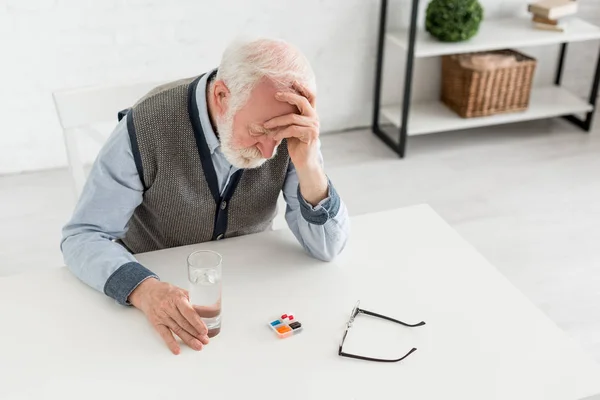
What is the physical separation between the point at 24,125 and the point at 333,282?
2201mm

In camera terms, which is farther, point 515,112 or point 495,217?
point 515,112

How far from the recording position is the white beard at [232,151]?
5.00ft

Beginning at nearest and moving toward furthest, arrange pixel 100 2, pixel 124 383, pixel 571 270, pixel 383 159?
1. pixel 124 383
2. pixel 571 270
3. pixel 100 2
4. pixel 383 159

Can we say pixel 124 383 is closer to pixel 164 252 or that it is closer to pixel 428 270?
pixel 164 252

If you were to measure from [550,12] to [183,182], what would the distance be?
2.58 metres

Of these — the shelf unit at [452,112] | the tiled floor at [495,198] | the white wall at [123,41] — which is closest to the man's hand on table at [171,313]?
the tiled floor at [495,198]

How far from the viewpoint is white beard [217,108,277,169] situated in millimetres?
1523

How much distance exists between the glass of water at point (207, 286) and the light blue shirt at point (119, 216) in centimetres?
16

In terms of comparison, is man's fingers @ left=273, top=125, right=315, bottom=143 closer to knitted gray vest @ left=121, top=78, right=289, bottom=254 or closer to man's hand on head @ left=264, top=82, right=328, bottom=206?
man's hand on head @ left=264, top=82, right=328, bottom=206

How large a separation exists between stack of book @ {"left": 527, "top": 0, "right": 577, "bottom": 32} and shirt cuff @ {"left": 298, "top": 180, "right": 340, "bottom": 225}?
2.43 metres

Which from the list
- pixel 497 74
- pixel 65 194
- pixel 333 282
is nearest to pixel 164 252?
pixel 333 282

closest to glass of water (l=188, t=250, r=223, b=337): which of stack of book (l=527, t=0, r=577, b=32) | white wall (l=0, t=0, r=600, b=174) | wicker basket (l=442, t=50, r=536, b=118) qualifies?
white wall (l=0, t=0, r=600, b=174)

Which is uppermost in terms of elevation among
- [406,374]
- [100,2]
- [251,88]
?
[251,88]

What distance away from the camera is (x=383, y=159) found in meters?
3.58
